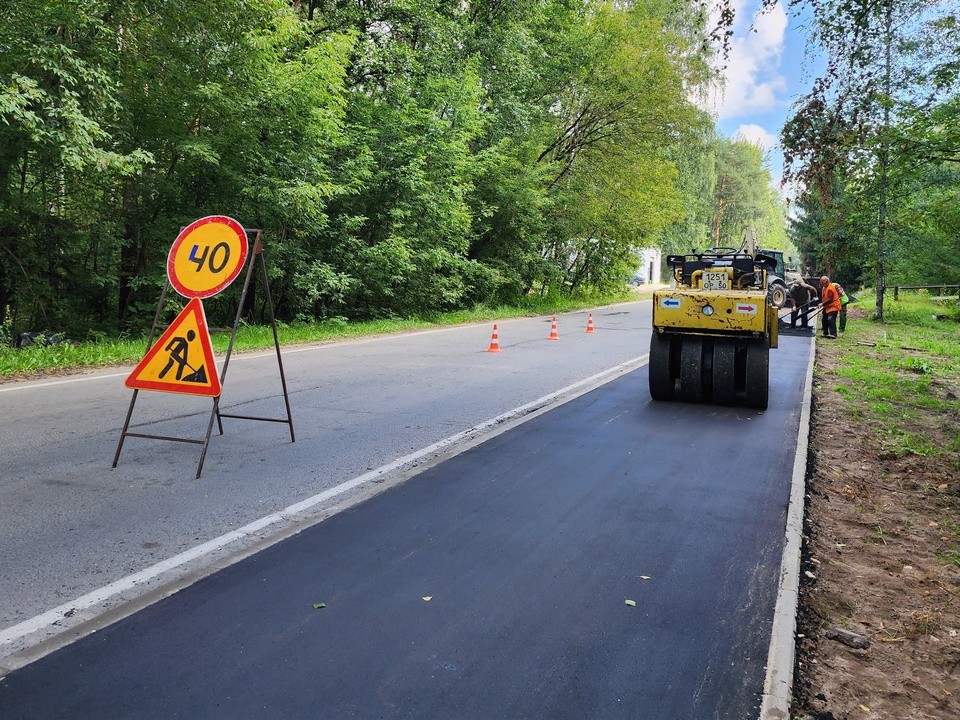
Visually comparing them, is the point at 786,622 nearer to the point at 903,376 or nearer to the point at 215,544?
the point at 215,544

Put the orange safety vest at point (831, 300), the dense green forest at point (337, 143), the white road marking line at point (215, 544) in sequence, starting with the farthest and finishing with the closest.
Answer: the orange safety vest at point (831, 300), the dense green forest at point (337, 143), the white road marking line at point (215, 544)

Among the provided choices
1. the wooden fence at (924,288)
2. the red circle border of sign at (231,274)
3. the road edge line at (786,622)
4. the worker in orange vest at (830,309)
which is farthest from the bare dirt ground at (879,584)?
the wooden fence at (924,288)

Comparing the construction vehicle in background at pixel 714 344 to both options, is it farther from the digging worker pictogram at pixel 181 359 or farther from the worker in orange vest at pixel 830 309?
the worker in orange vest at pixel 830 309

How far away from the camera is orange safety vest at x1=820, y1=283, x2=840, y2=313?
19.3m

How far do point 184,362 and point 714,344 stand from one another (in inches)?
262

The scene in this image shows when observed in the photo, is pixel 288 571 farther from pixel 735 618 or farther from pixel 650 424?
pixel 650 424

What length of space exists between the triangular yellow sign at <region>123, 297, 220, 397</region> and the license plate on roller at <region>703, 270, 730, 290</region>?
7.08 m

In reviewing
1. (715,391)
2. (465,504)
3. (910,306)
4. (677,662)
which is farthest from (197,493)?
(910,306)

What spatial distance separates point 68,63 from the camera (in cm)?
1116

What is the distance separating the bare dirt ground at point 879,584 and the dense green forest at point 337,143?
4403mm

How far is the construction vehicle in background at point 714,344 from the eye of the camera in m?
8.74

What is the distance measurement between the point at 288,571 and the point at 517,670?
152cm

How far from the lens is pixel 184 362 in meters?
5.67

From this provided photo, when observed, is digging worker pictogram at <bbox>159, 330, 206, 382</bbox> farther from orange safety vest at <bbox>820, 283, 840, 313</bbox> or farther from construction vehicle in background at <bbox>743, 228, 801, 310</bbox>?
orange safety vest at <bbox>820, 283, 840, 313</bbox>
